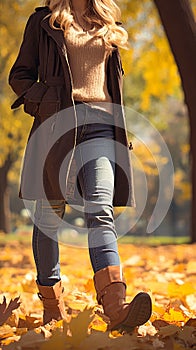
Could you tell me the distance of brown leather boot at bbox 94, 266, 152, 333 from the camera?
121 inches

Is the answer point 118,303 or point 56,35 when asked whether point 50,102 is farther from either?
point 118,303

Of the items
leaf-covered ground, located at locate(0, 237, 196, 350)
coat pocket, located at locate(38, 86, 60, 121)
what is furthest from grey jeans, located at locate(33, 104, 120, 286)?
leaf-covered ground, located at locate(0, 237, 196, 350)

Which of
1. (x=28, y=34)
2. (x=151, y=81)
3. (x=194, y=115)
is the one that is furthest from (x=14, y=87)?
(x=151, y=81)

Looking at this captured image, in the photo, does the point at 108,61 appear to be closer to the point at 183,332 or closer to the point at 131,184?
the point at 131,184

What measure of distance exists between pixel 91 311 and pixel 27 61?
150cm

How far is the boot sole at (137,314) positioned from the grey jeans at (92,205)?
313 millimetres

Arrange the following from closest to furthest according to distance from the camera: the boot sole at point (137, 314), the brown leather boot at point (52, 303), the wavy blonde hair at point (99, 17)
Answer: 1. the boot sole at point (137, 314)
2. the wavy blonde hair at point (99, 17)
3. the brown leather boot at point (52, 303)

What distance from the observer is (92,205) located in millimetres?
3428

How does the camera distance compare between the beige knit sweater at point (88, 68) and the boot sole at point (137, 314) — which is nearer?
the boot sole at point (137, 314)

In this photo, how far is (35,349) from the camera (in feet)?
9.33

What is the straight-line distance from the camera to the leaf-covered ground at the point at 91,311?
2805 mm

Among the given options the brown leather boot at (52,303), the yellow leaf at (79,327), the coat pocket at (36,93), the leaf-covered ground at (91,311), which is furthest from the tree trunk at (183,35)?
the yellow leaf at (79,327)

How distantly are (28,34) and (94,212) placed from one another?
1.01 metres

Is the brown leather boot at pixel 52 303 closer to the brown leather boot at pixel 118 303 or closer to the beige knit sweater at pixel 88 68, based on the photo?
the brown leather boot at pixel 118 303
